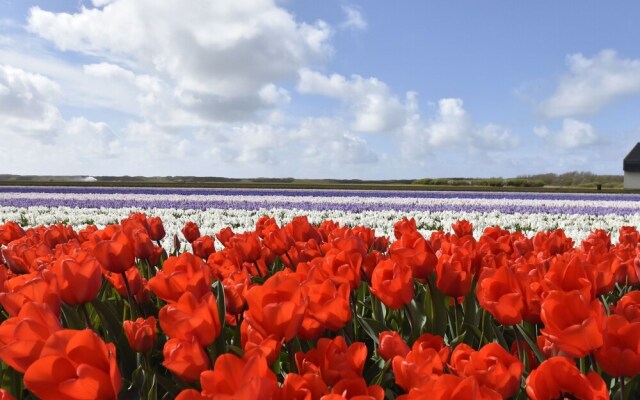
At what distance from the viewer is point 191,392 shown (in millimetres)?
1177

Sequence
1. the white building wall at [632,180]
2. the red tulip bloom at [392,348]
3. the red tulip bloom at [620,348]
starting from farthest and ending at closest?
1. the white building wall at [632,180]
2. the red tulip bloom at [392,348]
3. the red tulip bloom at [620,348]

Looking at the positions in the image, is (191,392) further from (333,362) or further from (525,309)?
(525,309)

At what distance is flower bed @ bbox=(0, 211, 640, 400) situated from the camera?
1260 mm

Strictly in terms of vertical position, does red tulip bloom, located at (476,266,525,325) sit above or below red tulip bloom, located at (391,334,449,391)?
above

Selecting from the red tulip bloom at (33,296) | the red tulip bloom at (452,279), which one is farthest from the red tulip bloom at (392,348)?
the red tulip bloom at (33,296)

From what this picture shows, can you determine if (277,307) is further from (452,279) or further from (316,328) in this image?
(452,279)

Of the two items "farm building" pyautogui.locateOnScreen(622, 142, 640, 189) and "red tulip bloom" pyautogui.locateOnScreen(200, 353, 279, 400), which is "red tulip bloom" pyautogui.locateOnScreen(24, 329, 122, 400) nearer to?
"red tulip bloom" pyautogui.locateOnScreen(200, 353, 279, 400)

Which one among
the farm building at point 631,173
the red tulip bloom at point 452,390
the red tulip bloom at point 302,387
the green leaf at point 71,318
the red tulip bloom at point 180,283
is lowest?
the green leaf at point 71,318

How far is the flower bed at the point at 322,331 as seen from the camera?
1.26 m

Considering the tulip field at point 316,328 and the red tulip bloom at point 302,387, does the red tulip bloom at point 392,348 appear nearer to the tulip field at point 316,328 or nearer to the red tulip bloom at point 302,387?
the tulip field at point 316,328

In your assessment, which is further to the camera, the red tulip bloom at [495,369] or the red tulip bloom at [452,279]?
the red tulip bloom at [452,279]

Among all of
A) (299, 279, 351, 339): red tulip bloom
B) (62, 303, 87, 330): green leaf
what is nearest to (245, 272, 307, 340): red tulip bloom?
(299, 279, 351, 339): red tulip bloom

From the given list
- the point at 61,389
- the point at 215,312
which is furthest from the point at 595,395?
the point at 61,389

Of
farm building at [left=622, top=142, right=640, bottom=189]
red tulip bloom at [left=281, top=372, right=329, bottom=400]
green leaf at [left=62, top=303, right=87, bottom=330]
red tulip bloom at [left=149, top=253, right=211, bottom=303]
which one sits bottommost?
green leaf at [left=62, top=303, right=87, bottom=330]
